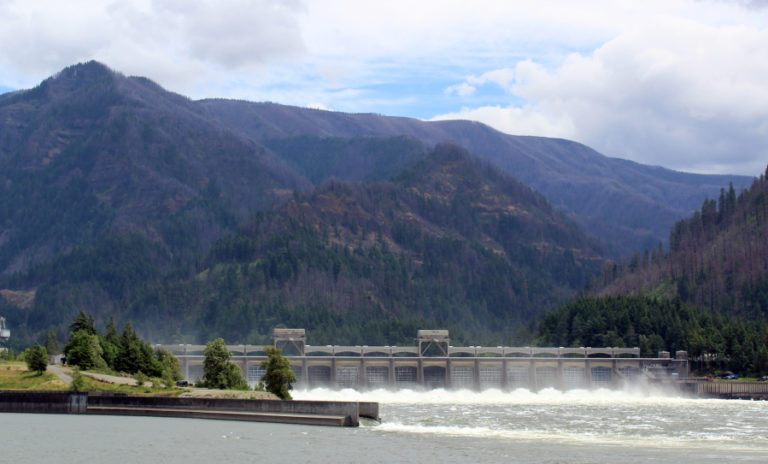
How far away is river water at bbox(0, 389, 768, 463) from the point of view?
98.2 metres

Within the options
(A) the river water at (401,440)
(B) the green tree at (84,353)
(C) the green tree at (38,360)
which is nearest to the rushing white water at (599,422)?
(A) the river water at (401,440)

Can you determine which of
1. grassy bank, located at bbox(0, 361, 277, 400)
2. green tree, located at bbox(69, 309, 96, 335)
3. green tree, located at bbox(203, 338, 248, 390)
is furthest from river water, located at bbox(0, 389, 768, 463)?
green tree, located at bbox(69, 309, 96, 335)

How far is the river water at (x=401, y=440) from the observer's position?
9825 cm

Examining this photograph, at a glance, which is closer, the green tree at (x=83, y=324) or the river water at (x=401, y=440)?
the river water at (x=401, y=440)

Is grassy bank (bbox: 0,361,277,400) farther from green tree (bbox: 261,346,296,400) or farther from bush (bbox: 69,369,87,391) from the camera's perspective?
green tree (bbox: 261,346,296,400)

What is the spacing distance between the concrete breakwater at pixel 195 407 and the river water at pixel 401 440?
246 cm

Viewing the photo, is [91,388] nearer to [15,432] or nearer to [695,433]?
[15,432]

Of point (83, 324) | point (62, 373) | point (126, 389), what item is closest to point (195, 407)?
point (126, 389)

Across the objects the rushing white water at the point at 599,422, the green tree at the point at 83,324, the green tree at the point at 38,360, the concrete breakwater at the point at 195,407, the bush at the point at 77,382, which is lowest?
the rushing white water at the point at 599,422

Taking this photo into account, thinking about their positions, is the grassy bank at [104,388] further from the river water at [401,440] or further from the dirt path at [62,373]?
the river water at [401,440]

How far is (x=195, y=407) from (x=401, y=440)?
101 feet

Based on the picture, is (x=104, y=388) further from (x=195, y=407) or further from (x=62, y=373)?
(x=195, y=407)

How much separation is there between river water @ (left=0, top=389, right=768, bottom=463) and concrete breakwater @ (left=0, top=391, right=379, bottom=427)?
8.06 ft

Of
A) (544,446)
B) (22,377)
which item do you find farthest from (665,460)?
(22,377)
